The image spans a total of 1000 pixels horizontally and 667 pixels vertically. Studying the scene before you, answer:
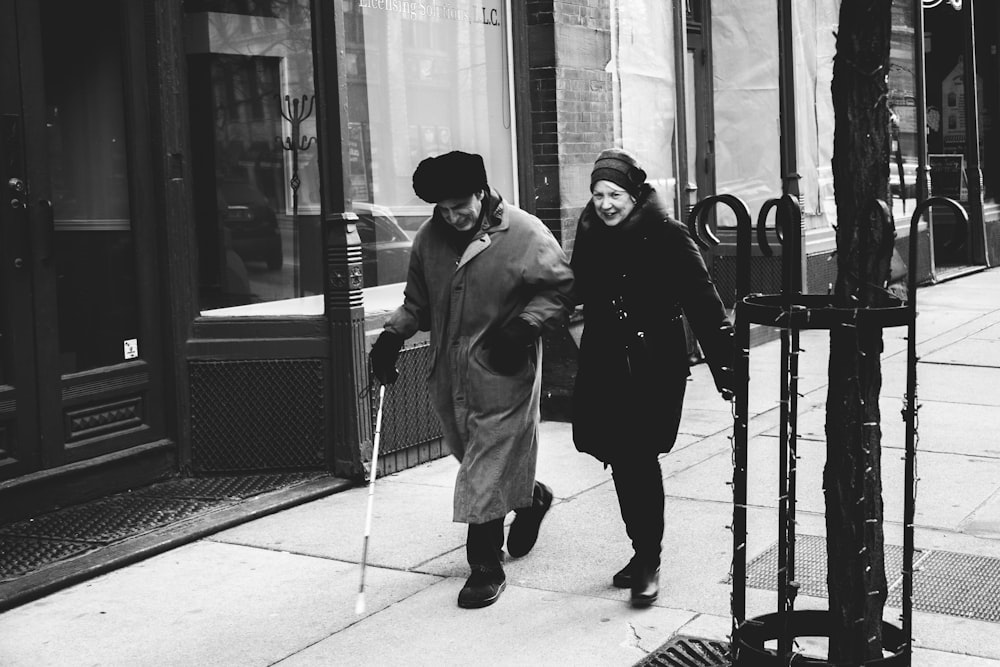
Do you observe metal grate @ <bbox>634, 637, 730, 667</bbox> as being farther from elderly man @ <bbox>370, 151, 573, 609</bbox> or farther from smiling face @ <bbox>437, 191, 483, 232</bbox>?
smiling face @ <bbox>437, 191, 483, 232</bbox>

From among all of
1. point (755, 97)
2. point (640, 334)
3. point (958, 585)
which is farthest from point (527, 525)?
point (755, 97)

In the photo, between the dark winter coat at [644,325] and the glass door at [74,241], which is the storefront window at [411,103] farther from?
the dark winter coat at [644,325]

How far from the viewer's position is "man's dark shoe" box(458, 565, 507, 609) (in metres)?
4.92

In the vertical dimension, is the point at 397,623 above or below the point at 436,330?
below

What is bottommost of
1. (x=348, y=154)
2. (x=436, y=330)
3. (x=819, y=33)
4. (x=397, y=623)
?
(x=397, y=623)

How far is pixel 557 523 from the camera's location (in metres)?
6.02

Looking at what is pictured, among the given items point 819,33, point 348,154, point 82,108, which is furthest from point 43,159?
point 819,33

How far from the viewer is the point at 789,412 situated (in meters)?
3.62

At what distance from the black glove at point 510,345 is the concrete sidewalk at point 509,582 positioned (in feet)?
3.01

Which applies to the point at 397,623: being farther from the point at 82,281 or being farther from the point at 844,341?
the point at 82,281

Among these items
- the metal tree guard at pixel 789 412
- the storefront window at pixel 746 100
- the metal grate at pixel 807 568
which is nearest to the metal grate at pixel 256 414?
the metal grate at pixel 807 568

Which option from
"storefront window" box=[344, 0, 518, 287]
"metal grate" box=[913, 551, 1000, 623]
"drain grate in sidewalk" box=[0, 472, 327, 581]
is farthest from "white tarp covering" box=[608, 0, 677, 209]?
"metal grate" box=[913, 551, 1000, 623]

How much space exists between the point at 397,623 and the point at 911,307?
2370mm

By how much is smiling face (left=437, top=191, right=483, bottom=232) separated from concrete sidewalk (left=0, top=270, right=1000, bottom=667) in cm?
148
